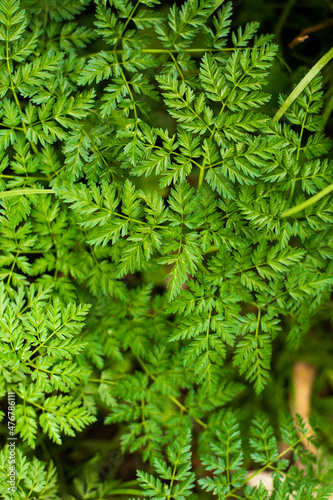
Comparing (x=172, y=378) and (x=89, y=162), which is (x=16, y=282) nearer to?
(x=89, y=162)

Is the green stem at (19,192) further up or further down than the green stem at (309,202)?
further down

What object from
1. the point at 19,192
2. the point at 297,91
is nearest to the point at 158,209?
the point at 19,192

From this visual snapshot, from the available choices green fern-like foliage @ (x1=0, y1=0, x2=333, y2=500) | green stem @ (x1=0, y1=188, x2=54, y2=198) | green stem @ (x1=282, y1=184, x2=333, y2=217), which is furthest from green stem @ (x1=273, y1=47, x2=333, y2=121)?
green stem @ (x1=0, y1=188, x2=54, y2=198)

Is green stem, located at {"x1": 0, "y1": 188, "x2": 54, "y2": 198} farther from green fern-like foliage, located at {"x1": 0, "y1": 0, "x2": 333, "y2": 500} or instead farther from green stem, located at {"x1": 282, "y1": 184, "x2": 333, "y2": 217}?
green stem, located at {"x1": 282, "y1": 184, "x2": 333, "y2": 217}

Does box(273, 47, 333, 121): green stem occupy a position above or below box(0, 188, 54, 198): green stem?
above

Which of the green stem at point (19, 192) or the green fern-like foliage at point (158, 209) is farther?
the green stem at point (19, 192)

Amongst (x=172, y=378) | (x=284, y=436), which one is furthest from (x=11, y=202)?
(x=284, y=436)

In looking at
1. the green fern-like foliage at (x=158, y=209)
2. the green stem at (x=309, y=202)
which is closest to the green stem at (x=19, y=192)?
the green fern-like foliage at (x=158, y=209)

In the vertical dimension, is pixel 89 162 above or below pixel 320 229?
below

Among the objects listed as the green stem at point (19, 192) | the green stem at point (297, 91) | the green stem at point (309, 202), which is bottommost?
the green stem at point (19, 192)

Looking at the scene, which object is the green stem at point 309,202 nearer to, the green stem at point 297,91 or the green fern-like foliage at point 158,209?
the green fern-like foliage at point 158,209

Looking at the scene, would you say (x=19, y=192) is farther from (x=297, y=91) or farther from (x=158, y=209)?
(x=297, y=91)
